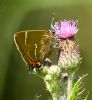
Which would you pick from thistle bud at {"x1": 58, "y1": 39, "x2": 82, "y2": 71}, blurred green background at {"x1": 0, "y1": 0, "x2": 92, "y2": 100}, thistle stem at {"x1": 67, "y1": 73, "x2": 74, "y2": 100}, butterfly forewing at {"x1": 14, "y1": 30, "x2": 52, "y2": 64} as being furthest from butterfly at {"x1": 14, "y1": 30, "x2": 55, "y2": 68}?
blurred green background at {"x1": 0, "y1": 0, "x2": 92, "y2": 100}

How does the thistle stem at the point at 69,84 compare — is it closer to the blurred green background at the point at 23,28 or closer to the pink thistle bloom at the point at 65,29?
the pink thistle bloom at the point at 65,29

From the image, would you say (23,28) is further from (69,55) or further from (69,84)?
(69,84)

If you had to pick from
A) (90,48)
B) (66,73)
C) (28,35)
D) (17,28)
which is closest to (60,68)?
(66,73)

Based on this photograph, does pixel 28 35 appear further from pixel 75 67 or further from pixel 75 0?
pixel 75 0

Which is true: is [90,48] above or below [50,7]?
below

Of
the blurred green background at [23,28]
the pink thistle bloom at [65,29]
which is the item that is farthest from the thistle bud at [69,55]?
the blurred green background at [23,28]

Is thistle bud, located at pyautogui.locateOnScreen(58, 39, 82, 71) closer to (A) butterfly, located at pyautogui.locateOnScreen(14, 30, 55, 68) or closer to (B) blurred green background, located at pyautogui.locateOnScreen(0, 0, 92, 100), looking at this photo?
(A) butterfly, located at pyautogui.locateOnScreen(14, 30, 55, 68)
